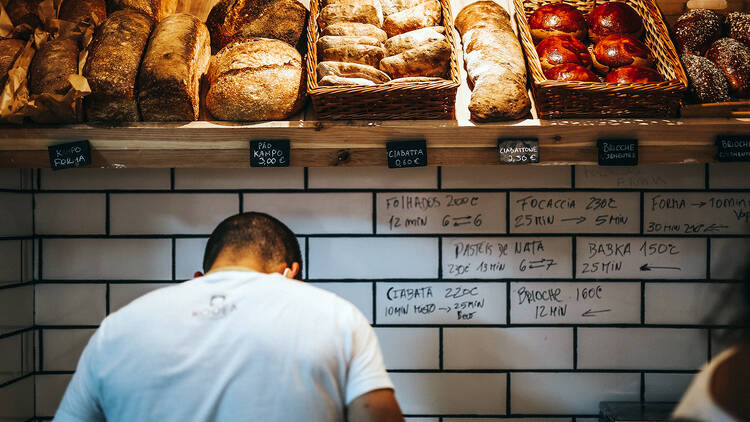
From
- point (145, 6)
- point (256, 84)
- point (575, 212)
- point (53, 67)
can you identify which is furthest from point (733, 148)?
point (53, 67)

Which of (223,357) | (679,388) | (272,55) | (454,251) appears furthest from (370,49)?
(679,388)

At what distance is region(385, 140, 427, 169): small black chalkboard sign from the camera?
1.86 meters

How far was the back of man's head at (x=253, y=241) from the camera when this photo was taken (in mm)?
1438

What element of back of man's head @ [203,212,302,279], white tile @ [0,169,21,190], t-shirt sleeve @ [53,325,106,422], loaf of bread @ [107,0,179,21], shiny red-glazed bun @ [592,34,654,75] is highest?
loaf of bread @ [107,0,179,21]

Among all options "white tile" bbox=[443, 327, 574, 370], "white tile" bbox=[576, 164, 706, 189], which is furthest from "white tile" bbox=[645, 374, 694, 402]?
"white tile" bbox=[576, 164, 706, 189]

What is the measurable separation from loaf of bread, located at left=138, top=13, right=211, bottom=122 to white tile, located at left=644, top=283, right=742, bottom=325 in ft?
6.70

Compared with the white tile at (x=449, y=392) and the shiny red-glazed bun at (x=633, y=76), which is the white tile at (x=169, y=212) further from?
the shiny red-glazed bun at (x=633, y=76)

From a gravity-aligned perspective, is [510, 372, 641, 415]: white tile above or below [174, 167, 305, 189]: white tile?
below

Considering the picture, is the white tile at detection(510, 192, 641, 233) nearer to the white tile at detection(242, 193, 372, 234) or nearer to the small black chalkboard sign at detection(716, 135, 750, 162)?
the small black chalkboard sign at detection(716, 135, 750, 162)

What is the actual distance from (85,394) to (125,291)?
107 cm

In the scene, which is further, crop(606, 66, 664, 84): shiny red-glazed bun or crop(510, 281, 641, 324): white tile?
crop(510, 281, 641, 324): white tile

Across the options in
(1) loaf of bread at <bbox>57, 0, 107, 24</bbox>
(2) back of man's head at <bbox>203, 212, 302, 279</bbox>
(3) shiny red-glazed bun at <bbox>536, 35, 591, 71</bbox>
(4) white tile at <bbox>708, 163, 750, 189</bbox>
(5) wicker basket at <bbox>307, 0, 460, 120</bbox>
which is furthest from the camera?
(4) white tile at <bbox>708, 163, 750, 189</bbox>

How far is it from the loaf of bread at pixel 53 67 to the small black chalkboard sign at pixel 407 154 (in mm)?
A: 1153

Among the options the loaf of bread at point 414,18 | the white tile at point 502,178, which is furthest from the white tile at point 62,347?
the loaf of bread at point 414,18
